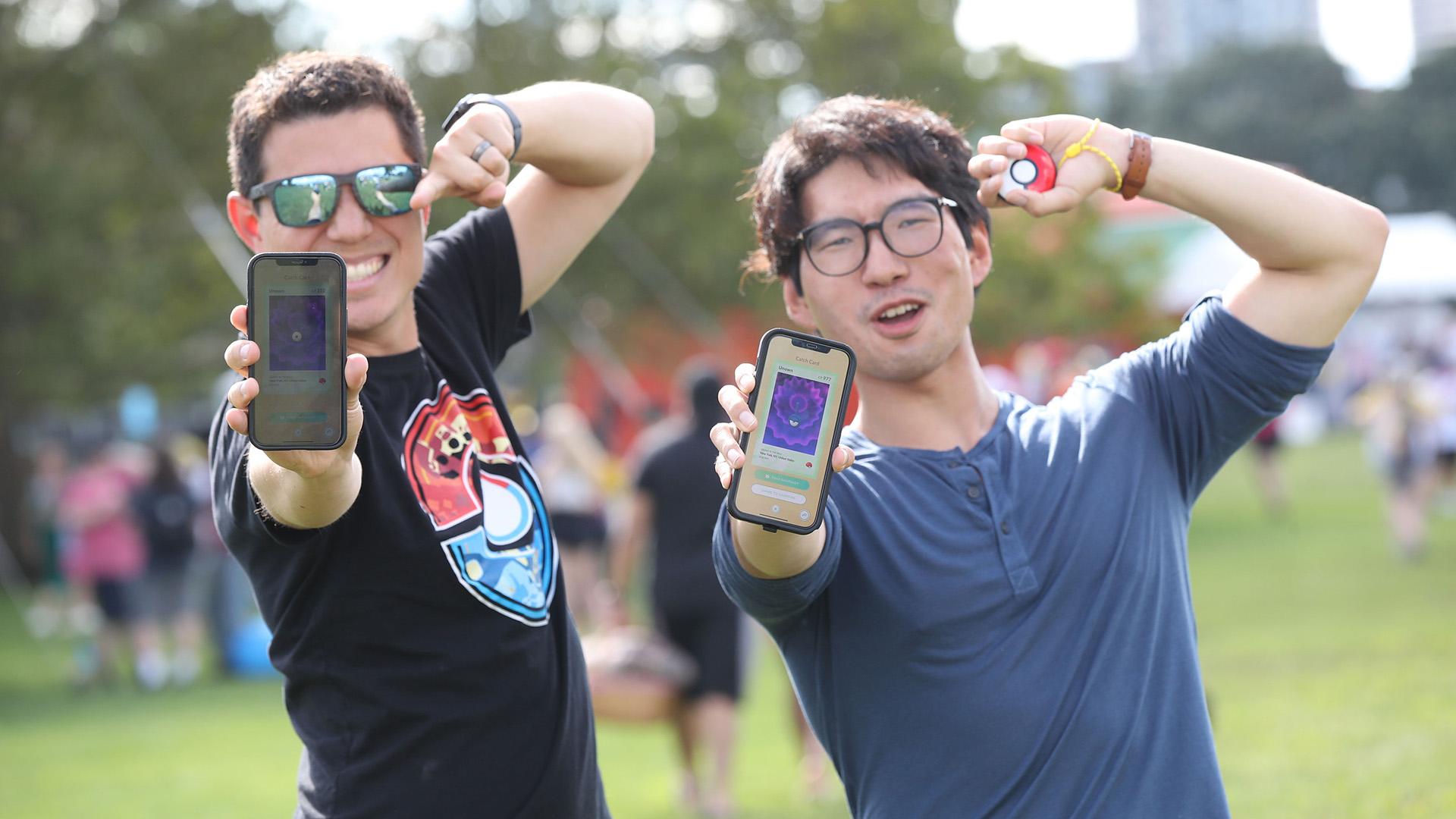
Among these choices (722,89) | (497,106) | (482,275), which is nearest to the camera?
(497,106)

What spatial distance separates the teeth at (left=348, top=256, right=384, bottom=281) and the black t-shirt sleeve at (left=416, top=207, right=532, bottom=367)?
1.02 feet

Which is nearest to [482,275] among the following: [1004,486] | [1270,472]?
[1004,486]

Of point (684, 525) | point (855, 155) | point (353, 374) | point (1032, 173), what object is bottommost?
point (684, 525)

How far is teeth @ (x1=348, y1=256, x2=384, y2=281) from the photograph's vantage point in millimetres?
2623

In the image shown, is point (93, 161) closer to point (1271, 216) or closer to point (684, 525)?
point (684, 525)

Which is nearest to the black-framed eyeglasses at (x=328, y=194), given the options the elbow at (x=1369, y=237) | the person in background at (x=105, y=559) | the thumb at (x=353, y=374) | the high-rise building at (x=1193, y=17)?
the thumb at (x=353, y=374)

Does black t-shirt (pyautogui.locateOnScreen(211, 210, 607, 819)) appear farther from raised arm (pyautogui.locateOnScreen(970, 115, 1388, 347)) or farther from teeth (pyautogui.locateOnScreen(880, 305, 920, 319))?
raised arm (pyautogui.locateOnScreen(970, 115, 1388, 347))

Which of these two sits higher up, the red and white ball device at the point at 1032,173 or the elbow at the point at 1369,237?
the red and white ball device at the point at 1032,173

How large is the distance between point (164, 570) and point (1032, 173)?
41.7 ft

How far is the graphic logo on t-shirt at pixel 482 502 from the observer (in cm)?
Answer: 260

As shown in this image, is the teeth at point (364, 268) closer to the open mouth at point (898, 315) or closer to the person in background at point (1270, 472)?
the open mouth at point (898, 315)

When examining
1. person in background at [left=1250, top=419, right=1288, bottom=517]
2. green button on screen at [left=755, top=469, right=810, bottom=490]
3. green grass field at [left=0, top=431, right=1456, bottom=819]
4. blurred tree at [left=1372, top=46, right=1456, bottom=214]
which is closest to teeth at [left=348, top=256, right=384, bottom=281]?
green button on screen at [left=755, top=469, right=810, bottom=490]

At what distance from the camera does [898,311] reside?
2639 millimetres

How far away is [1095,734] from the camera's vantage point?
241cm
